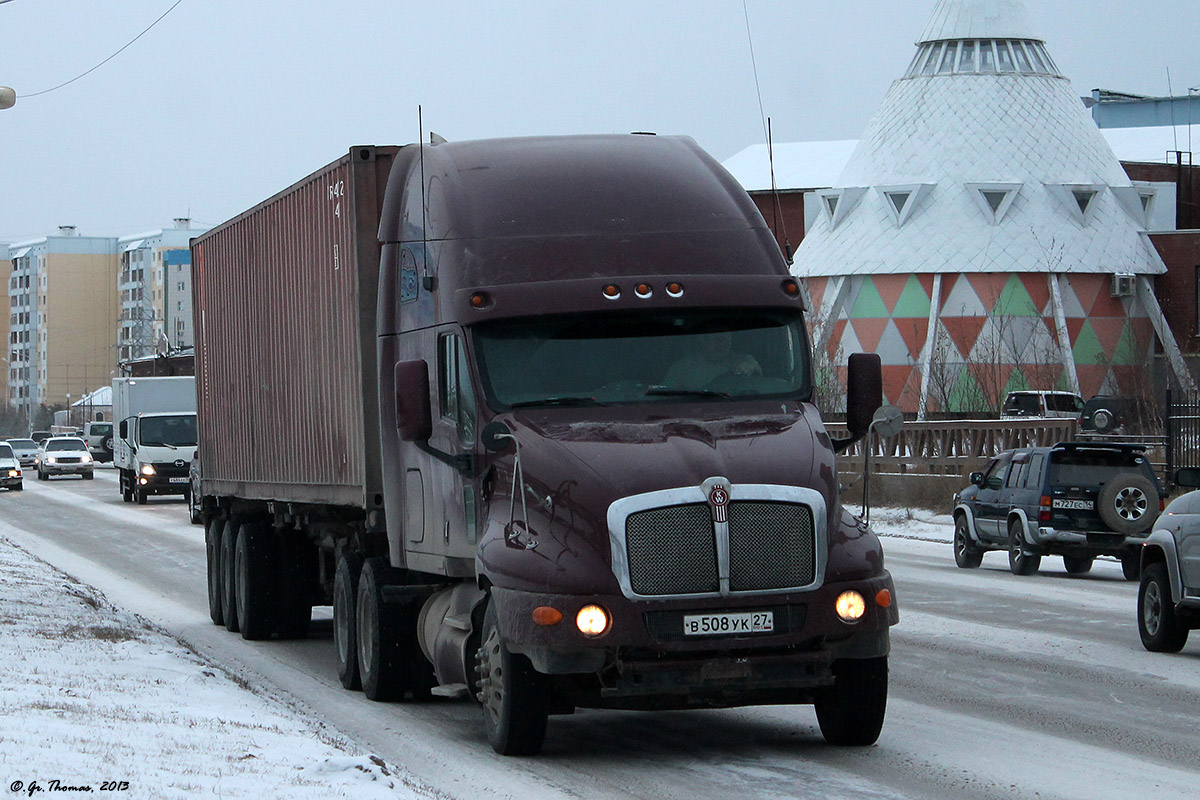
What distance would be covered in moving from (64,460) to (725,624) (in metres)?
63.5

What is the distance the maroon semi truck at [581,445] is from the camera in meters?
8.95

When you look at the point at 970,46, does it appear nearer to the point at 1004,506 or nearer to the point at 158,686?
the point at 1004,506

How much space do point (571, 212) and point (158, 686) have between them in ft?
14.4

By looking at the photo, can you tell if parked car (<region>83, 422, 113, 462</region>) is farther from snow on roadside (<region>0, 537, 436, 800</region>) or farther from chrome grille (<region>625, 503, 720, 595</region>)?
chrome grille (<region>625, 503, 720, 595</region>)

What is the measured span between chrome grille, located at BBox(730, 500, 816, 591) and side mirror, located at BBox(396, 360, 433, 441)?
2056 millimetres

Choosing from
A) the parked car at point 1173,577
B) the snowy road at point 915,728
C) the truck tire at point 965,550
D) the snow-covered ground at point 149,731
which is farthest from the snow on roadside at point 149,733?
the truck tire at point 965,550

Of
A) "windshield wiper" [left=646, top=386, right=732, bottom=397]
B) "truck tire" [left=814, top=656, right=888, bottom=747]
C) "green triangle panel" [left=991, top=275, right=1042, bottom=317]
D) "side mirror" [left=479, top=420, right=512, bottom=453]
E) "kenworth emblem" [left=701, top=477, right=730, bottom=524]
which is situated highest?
"green triangle panel" [left=991, top=275, right=1042, bottom=317]

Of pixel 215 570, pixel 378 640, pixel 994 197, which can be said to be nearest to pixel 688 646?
pixel 378 640

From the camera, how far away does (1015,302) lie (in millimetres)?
73938

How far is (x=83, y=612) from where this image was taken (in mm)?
17531

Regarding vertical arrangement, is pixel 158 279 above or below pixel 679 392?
above

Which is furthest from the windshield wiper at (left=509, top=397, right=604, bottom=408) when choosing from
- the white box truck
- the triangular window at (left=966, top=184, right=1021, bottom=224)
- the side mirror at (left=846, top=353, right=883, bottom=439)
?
the triangular window at (left=966, top=184, right=1021, bottom=224)

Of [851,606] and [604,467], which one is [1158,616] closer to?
[851,606]

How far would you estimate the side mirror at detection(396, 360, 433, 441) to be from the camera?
32.8ft
